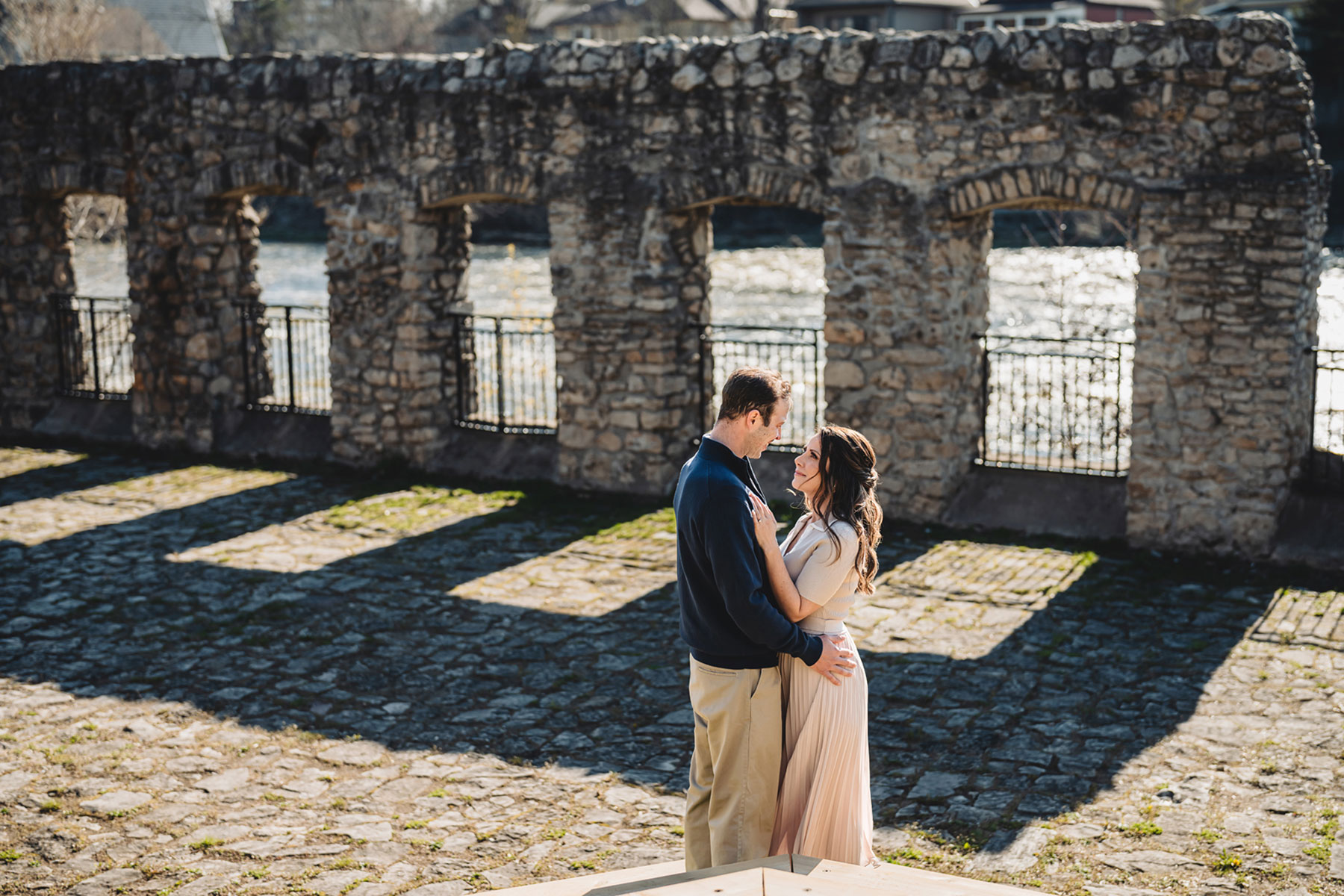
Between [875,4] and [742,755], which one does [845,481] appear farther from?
[875,4]

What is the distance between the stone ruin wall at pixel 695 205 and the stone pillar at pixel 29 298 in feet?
0.10

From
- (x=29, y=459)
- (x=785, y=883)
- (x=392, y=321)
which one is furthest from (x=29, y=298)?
(x=785, y=883)

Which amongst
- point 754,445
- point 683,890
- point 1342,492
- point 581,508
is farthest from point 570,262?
point 683,890

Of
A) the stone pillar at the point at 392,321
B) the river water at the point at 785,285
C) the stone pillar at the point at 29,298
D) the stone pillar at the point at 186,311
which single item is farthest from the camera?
the river water at the point at 785,285

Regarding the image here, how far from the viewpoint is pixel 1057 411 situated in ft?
50.0

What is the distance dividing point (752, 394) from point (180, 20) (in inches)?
949

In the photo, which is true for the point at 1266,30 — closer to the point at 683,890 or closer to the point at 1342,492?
the point at 1342,492

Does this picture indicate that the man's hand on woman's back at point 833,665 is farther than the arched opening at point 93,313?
No

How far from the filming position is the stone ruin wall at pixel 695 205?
8.51 metres

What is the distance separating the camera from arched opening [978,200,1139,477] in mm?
9984

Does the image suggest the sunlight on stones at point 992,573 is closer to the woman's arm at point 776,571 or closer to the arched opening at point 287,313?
the woman's arm at point 776,571

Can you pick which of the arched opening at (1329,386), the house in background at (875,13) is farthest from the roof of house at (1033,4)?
the arched opening at (1329,386)

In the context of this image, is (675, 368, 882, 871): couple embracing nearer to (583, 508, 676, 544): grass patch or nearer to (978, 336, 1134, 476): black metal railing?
(978, 336, 1134, 476): black metal railing

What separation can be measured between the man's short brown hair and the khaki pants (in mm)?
785
